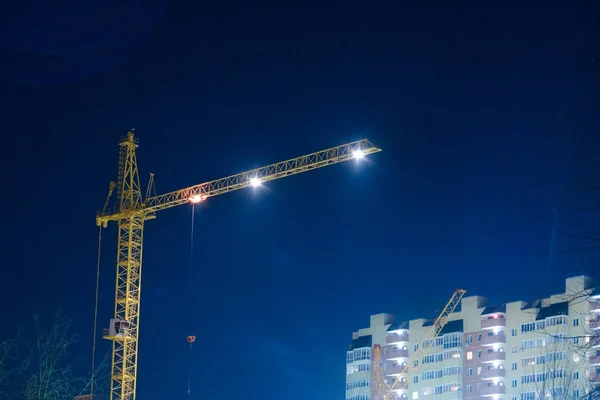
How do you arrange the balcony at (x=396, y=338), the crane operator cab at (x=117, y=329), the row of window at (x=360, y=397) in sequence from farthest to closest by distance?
1. the row of window at (x=360, y=397)
2. the balcony at (x=396, y=338)
3. the crane operator cab at (x=117, y=329)

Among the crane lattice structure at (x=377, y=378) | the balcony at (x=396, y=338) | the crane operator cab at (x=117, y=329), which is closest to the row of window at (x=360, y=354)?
the balcony at (x=396, y=338)

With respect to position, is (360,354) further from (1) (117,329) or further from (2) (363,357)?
(1) (117,329)

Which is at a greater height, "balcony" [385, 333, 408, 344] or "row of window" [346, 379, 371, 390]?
"balcony" [385, 333, 408, 344]

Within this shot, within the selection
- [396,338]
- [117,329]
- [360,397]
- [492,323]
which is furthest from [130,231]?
[360,397]

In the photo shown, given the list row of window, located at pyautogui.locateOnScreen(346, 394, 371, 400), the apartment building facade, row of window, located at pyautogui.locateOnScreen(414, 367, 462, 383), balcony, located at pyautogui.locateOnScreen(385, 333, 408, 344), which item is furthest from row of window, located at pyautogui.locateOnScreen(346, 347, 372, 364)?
row of window, located at pyautogui.locateOnScreen(414, 367, 462, 383)

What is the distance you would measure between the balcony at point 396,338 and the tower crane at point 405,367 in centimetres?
290

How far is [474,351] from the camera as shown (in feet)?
415

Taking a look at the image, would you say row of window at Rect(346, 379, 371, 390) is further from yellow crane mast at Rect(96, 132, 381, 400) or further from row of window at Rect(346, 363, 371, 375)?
yellow crane mast at Rect(96, 132, 381, 400)

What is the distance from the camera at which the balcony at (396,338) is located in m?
140

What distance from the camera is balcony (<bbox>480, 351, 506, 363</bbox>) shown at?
403 ft

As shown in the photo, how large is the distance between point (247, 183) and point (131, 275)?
17332 mm

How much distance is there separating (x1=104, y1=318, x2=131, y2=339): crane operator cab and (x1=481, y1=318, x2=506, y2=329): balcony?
58.8m

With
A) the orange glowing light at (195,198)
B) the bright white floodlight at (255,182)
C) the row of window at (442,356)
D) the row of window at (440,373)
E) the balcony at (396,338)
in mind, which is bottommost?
the row of window at (440,373)

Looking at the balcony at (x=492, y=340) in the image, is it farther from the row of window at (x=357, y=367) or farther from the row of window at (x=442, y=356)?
the row of window at (x=357, y=367)
